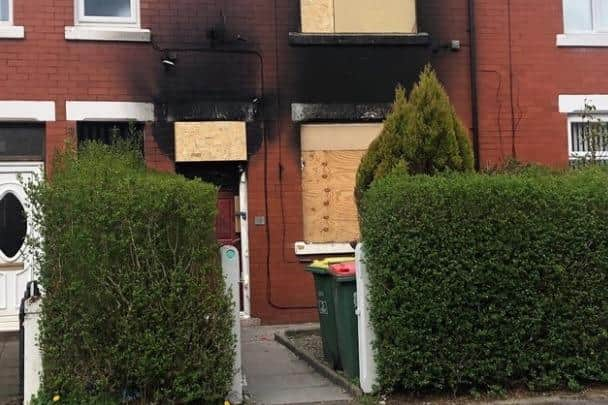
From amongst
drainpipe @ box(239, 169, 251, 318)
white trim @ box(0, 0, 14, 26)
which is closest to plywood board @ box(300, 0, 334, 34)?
drainpipe @ box(239, 169, 251, 318)

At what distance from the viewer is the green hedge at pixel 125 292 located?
5707 millimetres

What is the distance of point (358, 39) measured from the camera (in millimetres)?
10711

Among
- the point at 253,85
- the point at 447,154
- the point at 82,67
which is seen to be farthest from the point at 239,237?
the point at 447,154

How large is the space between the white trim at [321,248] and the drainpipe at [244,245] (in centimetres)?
76

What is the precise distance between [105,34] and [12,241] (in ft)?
10.7

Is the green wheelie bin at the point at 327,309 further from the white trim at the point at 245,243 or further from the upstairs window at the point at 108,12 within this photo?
the upstairs window at the point at 108,12

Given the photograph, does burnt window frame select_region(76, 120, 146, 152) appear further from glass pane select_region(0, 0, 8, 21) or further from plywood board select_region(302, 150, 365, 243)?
plywood board select_region(302, 150, 365, 243)

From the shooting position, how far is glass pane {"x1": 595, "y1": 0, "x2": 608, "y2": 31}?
11602mm

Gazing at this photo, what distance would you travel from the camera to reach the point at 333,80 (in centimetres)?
1070

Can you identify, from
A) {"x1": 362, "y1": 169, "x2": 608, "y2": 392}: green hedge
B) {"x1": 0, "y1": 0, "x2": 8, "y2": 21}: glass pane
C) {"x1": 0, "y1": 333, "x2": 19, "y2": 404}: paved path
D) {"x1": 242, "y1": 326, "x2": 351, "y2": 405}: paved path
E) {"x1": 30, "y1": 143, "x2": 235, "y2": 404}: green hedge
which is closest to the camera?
{"x1": 30, "y1": 143, "x2": 235, "y2": 404}: green hedge

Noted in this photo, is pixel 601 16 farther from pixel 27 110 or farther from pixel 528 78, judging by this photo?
pixel 27 110

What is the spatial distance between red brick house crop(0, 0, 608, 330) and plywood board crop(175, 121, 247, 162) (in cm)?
2

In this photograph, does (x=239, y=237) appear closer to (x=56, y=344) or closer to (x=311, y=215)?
(x=311, y=215)

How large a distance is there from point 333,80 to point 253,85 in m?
1.24
